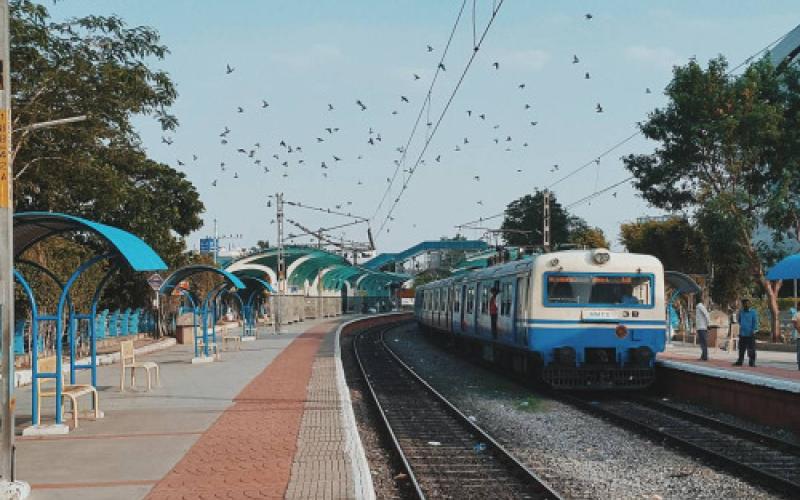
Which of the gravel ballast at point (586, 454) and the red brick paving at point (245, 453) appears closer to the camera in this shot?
the red brick paving at point (245, 453)

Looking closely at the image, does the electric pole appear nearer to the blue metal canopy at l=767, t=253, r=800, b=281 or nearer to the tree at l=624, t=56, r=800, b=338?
the blue metal canopy at l=767, t=253, r=800, b=281

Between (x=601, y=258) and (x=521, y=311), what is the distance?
180 centimetres

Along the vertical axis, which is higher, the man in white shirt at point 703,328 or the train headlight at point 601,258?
the train headlight at point 601,258

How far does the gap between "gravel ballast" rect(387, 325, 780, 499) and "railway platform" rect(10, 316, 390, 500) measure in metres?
→ 2.17

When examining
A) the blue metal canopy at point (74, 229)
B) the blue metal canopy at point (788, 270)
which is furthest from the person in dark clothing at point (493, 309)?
the blue metal canopy at point (74, 229)

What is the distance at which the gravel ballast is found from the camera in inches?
364

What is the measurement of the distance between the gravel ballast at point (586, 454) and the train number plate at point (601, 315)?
5.40ft

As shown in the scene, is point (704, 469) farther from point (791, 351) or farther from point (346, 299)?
point (346, 299)

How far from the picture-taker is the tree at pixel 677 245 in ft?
124

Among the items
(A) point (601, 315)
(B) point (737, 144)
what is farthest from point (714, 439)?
(B) point (737, 144)

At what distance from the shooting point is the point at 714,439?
12312 mm

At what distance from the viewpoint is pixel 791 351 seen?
26.0m

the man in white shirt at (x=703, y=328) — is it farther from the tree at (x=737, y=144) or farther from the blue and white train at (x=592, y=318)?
the tree at (x=737, y=144)

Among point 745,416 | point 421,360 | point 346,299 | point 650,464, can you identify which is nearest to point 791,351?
point 421,360
